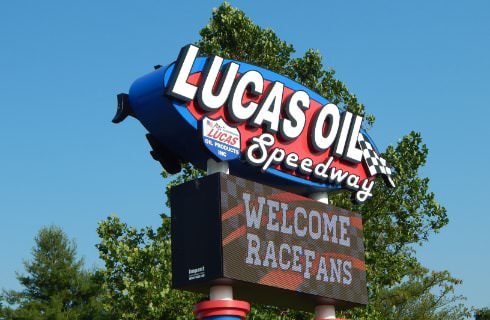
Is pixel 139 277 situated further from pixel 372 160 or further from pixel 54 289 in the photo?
pixel 54 289

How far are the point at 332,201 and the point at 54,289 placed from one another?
31596 mm

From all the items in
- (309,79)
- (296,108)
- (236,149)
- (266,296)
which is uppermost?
(309,79)

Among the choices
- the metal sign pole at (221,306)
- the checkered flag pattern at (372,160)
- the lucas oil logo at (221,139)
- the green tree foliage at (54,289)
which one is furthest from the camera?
the green tree foliage at (54,289)

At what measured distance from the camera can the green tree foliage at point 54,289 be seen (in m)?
52.7

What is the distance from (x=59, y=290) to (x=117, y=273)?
28408 millimetres

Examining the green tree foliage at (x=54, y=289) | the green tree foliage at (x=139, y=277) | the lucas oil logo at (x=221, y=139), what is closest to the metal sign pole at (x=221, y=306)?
the lucas oil logo at (x=221, y=139)

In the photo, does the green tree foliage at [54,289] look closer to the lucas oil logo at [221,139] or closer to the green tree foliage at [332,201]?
the green tree foliage at [332,201]

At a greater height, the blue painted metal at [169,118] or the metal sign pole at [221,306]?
the blue painted metal at [169,118]

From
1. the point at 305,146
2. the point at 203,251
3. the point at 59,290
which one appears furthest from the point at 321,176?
the point at 59,290

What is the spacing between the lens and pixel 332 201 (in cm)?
2819

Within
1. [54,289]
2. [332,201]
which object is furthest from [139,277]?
[54,289]

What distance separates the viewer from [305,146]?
17734mm

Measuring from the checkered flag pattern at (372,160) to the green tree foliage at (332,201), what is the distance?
28.7 feet

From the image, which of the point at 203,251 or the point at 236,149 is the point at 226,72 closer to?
the point at 236,149
